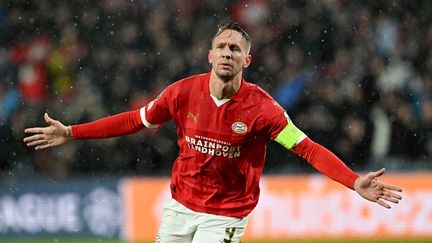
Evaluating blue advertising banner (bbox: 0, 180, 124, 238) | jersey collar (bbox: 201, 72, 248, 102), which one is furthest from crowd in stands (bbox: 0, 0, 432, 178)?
jersey collar (bbox: 201, 72, 248, 102)

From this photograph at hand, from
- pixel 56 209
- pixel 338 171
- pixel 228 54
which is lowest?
pixel 338 171

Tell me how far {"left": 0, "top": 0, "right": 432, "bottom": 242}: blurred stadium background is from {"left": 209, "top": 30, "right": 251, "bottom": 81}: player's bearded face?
5.69 meters

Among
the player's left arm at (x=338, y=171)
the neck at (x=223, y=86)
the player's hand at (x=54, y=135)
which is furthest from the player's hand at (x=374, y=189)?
the player's hand at (x=54, y=135)

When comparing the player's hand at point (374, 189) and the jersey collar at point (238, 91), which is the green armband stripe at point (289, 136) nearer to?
the jersey collar at point (238, 91)

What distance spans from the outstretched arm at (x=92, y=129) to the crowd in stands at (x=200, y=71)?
569cm

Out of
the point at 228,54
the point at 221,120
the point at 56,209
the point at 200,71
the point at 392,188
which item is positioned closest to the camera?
the point at 392,188

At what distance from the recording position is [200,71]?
13.2 meters

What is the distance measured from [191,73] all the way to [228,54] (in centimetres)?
668

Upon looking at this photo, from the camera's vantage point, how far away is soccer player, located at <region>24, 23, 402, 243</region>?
260 inches

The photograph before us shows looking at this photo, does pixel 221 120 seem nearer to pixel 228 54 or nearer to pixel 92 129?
pixel 228 54

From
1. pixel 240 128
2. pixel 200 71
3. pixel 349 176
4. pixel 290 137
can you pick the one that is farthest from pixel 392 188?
pixel 200 71

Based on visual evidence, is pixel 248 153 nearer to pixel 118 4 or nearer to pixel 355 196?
pixel 355 196

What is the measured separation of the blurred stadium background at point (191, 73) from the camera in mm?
12188

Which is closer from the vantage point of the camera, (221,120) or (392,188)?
(392,188)
